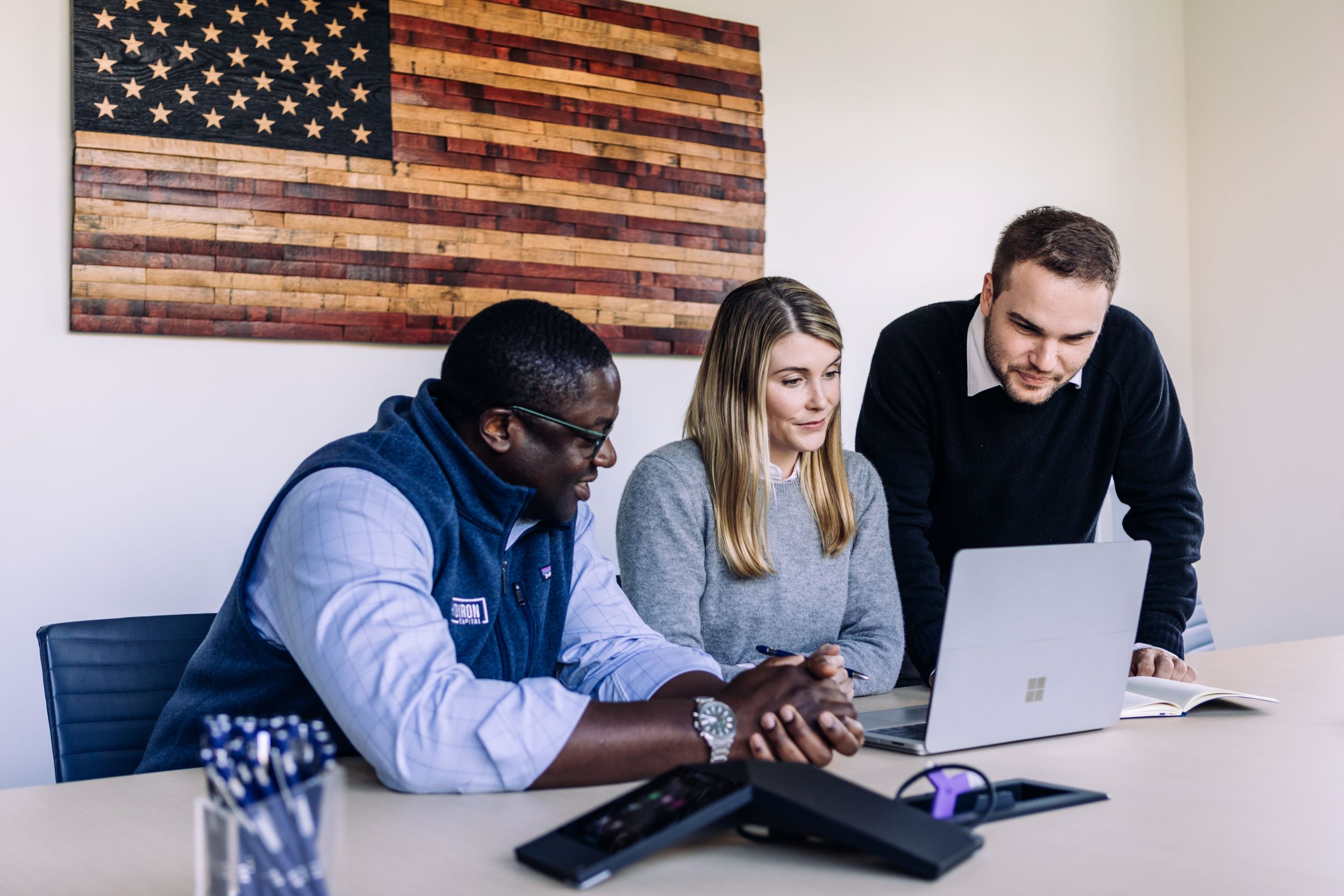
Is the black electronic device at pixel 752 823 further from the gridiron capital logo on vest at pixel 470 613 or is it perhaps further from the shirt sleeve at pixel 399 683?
the gridiron capital logo on vest at pixel 470 613

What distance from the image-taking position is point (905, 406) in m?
2.25

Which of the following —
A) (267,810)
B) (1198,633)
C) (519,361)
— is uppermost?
(519,361)

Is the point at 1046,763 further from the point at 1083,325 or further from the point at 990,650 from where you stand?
the point at 1083,325

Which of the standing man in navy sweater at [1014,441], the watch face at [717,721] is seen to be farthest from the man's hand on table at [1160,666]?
the watch face at [717,721]

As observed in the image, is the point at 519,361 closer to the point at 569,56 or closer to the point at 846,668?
the point at 846,668

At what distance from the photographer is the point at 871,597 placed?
1987mm

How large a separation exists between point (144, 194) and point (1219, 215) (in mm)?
3407

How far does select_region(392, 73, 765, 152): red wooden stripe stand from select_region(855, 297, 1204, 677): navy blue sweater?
112 cm

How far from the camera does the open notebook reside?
1.54 m

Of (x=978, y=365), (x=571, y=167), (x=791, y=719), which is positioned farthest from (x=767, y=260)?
(x=791, y=719)

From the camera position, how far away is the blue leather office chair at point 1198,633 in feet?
8.02

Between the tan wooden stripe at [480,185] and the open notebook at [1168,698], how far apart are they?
1889mm

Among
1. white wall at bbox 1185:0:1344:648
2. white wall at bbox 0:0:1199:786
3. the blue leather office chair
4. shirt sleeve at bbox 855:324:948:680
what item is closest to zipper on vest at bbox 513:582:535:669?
shirt sleeve at bbox 855:324:948:680

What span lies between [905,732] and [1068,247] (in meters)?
0.99
